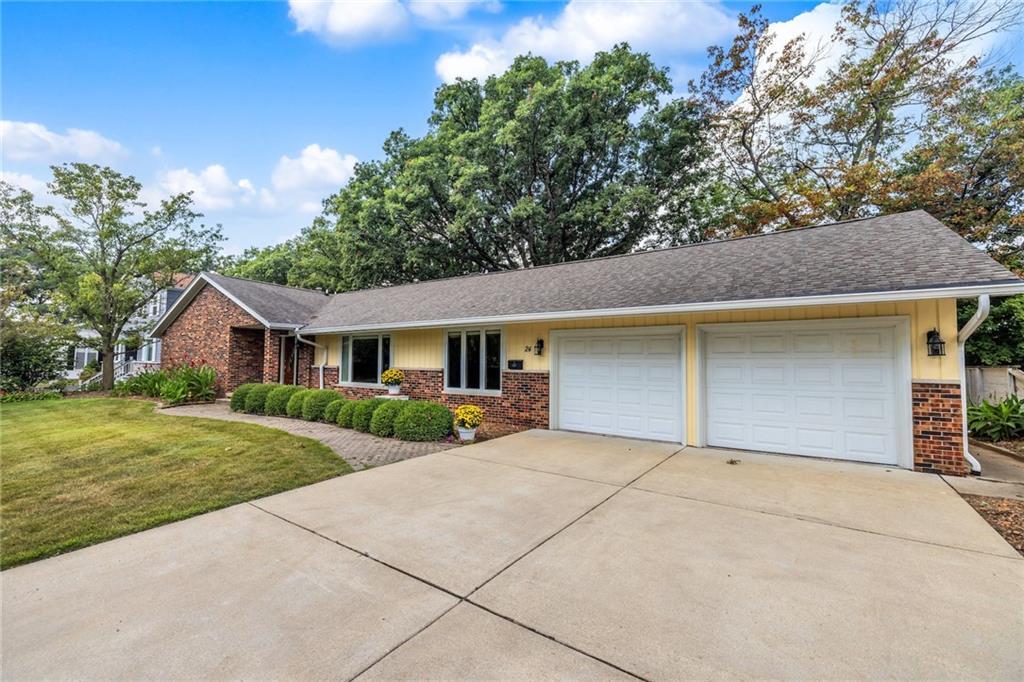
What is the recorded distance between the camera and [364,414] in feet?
27.8

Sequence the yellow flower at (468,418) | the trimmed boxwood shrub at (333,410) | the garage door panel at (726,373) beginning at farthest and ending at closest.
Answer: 1. the trimmed boxwood shrub at (333,410)
2. the yellow flower at (468,418)
3. the garage door panel at (726,373)

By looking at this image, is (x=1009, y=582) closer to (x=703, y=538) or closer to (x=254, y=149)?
(x=703, y=538)

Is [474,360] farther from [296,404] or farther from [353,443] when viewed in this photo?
[296,404]

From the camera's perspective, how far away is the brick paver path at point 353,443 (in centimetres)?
644

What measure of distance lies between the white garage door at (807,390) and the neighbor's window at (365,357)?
8.15m

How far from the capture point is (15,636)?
2.29m

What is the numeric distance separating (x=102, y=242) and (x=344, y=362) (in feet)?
39.1

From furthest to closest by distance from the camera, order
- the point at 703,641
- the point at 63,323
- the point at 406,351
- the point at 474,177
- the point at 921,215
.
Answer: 1. the point at 474,177
2. the point at 63,323
3. the point at 406,351
4. the point at 921,215
5. the point at 703,641

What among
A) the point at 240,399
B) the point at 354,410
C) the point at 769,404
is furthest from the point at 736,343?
the point at 240,399

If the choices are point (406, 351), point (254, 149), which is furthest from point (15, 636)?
point (254, 149)

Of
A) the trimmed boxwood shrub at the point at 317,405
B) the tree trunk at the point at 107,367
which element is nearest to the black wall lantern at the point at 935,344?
the trimmed boxwood shrub at the point at 317,405

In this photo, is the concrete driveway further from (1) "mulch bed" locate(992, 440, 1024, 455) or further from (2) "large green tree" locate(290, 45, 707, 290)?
(2) "large green tree" locate(290, 45, 707, 290)

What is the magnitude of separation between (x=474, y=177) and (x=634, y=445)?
42.9ft

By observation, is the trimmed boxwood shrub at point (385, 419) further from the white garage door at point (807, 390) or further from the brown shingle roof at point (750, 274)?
the white garage door at point (807, 390)
